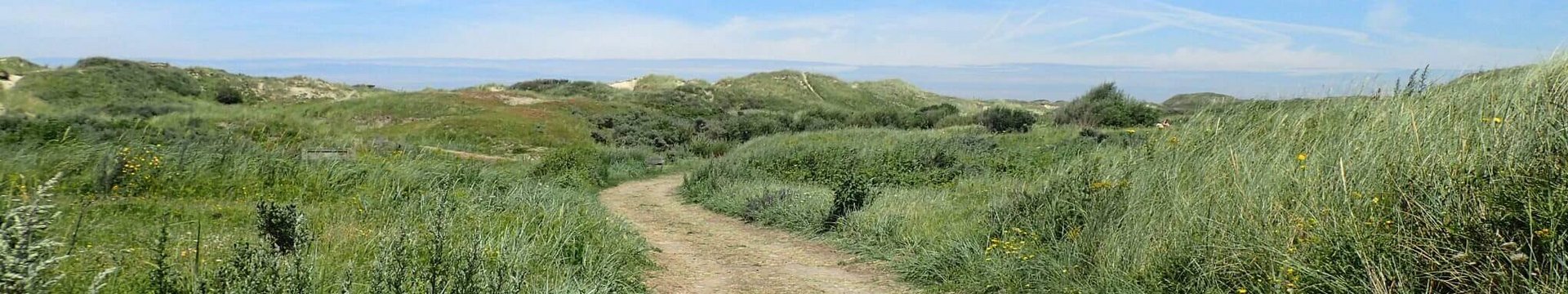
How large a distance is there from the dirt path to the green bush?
16901mm

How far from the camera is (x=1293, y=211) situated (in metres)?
4.79

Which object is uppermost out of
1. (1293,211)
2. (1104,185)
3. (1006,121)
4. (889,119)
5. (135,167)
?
(1293,211)

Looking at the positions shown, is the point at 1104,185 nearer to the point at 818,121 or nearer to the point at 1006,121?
the point at 1006,121

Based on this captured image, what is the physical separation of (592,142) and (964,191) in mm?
22908

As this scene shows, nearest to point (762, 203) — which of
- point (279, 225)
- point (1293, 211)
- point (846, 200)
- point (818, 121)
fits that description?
point (846, 200)

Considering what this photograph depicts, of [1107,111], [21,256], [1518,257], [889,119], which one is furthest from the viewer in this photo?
[889,119]

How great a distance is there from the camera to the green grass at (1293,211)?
12.5ft

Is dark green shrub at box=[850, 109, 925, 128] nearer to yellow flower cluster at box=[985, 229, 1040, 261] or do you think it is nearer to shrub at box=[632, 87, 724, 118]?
shrub at box=[632, 87, 724, 118]

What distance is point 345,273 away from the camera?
4.81 meters

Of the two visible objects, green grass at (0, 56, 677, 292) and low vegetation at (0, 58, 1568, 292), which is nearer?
low vegetation at (0, 58, 1568, 292)

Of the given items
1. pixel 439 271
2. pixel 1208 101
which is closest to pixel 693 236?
pixel 1208 101

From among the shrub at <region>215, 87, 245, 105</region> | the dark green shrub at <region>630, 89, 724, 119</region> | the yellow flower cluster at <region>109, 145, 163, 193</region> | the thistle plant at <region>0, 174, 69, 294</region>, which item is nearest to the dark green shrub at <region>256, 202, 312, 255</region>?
the thistle plant at <region>0, 174, 69, 294</region>

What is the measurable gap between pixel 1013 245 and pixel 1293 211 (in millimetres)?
2129

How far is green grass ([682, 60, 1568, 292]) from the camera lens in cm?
382
